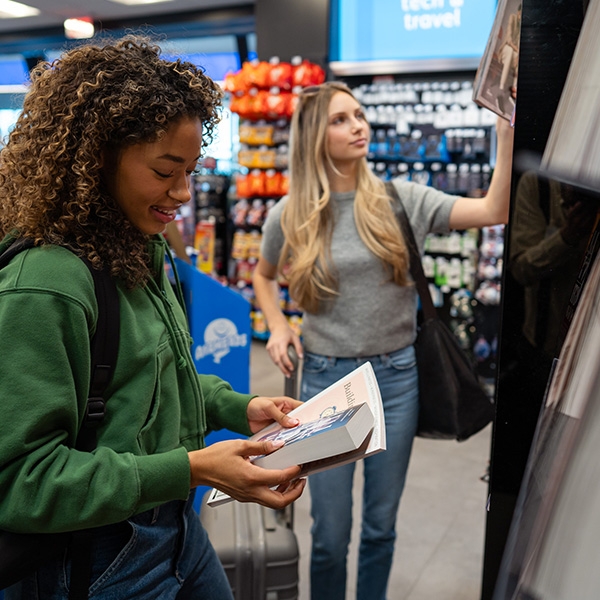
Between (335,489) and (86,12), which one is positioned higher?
(86,12)

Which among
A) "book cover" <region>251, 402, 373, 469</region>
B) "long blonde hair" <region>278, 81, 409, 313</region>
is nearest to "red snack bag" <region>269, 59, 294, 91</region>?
"long blonde hair" <region>278, 81, 409, 313</region>

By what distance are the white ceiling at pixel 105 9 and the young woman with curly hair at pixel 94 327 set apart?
322 inches

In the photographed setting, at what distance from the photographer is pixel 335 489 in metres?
2.02

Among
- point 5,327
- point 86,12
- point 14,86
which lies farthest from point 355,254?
point 14,86

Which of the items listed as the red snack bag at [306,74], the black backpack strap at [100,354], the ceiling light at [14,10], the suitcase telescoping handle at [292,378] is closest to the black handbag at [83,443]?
the black backpack strap at [100,354]

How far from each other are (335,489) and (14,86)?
1230 cm

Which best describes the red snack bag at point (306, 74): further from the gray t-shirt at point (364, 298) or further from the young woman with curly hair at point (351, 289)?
the gray t-shirt at point (364, 298)

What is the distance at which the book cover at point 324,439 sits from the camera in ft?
2.98

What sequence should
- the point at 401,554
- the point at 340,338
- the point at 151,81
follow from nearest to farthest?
1. the point at 151,81
2. the point at 340,338
3. the point at 401,554

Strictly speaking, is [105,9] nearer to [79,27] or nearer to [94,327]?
[79,27]

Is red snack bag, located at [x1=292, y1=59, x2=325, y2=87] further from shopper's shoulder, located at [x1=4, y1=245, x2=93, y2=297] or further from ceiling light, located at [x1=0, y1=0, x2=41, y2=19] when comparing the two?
shopper's shoulder, located at [x1=4, y1=245, x2=93, y2=297]

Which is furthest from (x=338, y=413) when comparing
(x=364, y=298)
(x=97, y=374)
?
(x=364, y=298)

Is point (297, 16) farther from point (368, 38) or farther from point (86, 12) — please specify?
point (86, 12)

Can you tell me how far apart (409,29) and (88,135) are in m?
5.23
